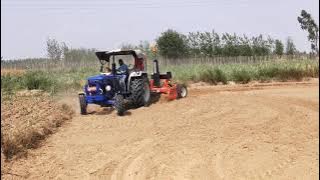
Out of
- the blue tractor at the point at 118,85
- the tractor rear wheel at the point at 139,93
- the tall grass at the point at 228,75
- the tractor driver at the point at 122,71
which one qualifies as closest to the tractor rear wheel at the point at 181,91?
the blue tractor at the point at 118,85

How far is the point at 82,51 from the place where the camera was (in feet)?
113

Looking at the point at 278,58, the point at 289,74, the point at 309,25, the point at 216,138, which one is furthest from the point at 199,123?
the point at 309,25

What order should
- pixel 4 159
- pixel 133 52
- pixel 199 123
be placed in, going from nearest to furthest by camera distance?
pixel 4 159
pixel 199 123
pixel 133 52

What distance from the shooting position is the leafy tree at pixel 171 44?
43.8 metres

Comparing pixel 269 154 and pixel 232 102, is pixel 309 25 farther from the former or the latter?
pixel 269 154

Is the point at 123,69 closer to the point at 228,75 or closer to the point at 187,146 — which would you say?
the point at 187,146

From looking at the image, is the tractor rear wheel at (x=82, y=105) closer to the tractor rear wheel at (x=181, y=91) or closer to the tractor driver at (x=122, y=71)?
the tractor driver at (x=122, y=71)

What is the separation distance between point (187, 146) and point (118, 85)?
5.83 metres

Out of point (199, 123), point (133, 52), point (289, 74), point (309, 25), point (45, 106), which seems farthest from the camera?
point (309, 25)

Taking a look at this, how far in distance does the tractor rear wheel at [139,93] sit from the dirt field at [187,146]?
1.34 metres

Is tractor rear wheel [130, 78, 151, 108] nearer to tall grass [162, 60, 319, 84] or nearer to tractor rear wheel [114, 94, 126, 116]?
tractor rear wheel [114, 94, 126, 116]

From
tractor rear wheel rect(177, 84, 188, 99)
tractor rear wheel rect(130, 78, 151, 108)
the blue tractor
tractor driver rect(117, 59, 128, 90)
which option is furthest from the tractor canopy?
tractor rear wheel rect(177, 84, 188, 99)

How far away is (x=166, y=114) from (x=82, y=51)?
73.9 feet

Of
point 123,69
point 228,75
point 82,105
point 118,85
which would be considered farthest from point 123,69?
point 228,75
